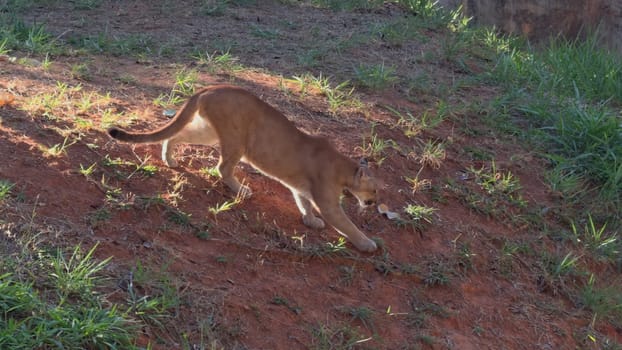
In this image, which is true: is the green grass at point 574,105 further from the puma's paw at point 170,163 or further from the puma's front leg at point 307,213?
the puma's paw at point 170,163

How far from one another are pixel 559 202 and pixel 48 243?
4477 millimetres

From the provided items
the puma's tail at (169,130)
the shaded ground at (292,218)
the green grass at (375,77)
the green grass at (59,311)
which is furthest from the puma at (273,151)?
the green grass at (375,77)

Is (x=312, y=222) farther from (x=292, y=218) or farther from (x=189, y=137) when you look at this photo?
(x=189, y=137)

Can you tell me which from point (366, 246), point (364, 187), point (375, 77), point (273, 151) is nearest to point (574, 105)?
point (375, 77)

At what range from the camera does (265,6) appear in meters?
11.0

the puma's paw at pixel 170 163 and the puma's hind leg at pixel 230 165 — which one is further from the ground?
the puma's hind leg at pixel 230 165

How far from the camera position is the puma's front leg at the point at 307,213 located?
249 inches

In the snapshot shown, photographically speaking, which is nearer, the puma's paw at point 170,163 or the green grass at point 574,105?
the puma's paw at point 170,163

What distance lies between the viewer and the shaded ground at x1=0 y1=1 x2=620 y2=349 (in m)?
5.30

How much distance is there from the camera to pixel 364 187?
248 inches

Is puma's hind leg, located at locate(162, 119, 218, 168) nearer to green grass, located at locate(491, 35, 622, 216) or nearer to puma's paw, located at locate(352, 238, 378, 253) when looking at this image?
puma's paw, located at locate(352, 238, 378, 253)

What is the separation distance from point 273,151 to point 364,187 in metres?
0.68

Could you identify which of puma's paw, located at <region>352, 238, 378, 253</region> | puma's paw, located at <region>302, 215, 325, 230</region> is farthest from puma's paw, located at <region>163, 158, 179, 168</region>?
puma's paw, located at <region>352, 238, 378, 253</region>

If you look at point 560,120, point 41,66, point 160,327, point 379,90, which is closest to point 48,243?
point 160,327
